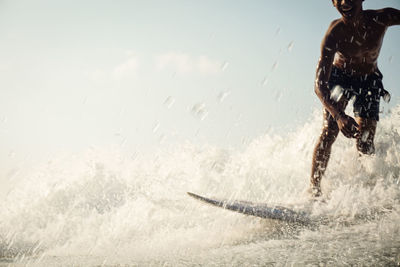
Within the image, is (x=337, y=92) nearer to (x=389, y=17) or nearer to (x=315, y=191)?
(x=389, y=17)

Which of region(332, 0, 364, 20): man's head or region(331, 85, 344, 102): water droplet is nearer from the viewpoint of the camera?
region(332, 0, 364, 20): man's head

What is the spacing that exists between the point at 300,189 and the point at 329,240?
9.47 feet

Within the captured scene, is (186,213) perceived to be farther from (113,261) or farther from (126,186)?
(126,186)

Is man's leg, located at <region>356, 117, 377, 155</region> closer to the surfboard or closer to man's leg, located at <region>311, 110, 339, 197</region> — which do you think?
man's leg, located at <region>311, 110, 339, 197</region>

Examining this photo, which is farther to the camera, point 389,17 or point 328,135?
point 328,135

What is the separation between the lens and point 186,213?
134 inches

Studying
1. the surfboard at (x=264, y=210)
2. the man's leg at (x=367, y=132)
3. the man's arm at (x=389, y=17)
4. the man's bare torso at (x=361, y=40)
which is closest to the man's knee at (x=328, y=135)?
the man's leg at (x=367, y=132)

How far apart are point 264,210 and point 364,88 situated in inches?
73.4

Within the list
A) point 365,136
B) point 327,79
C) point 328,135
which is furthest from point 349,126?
point 365,136

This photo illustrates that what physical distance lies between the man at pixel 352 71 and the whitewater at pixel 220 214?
565 millimetres

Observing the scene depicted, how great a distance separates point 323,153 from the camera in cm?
262

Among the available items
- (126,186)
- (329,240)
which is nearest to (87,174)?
(126,186)

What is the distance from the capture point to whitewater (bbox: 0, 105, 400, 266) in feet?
5.05

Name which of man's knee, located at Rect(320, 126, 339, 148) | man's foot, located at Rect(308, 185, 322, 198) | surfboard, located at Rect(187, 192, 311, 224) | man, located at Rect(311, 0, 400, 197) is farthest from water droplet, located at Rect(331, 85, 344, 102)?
surfboard, located at Rect(187, 192, 311, 224)
